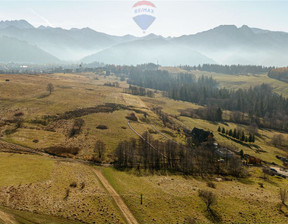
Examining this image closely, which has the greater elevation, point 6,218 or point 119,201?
point 6,218

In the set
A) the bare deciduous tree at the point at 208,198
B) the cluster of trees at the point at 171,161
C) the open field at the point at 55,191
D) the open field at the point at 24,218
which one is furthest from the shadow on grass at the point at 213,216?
the open field at the point at 24,218

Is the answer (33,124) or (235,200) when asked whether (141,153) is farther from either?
(33,124)

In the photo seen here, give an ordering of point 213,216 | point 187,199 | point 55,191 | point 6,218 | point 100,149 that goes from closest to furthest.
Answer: point 6,218, point 213,216, point 55,191, point 187,199, point 100,149

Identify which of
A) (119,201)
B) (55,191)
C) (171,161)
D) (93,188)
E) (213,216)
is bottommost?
(171,161)

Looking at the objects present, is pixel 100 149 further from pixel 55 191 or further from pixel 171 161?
pixel 55 191

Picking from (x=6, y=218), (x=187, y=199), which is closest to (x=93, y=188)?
(x=6, y=218)

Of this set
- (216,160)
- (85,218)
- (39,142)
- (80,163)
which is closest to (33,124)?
(39,142)
